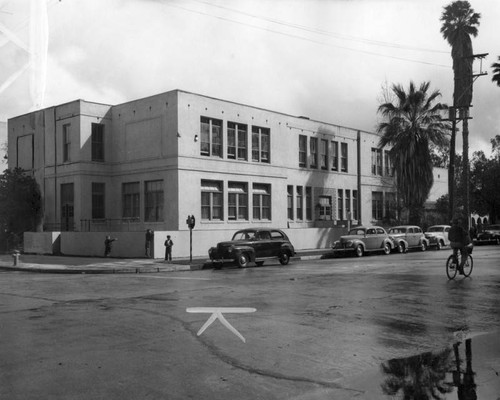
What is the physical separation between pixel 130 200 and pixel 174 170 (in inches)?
204

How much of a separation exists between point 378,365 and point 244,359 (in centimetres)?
163

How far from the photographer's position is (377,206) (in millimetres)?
47500

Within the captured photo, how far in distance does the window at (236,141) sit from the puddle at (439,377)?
27845 millimetres

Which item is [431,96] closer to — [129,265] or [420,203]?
[420,203]

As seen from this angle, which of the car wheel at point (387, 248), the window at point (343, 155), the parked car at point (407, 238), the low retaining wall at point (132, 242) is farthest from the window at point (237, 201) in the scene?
the window at point (343, 155)

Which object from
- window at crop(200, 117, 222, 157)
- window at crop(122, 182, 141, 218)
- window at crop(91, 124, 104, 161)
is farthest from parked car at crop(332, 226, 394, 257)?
window at crop(91, 124, 104, 161)

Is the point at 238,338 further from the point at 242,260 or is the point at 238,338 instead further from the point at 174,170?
the point at 174,170

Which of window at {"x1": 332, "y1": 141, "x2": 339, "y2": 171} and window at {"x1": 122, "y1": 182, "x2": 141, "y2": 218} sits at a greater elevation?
window at {"x1": 332, "y1": 141, "x2": 339, "y2": 171}

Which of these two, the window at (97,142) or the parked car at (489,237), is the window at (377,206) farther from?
the window at (97,142)

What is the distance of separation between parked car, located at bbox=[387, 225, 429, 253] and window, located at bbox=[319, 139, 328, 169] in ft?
27.7

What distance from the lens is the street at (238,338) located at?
18.8ft

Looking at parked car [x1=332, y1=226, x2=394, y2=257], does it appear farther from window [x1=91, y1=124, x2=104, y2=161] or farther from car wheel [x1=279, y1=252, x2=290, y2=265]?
window [x1=91, y1=124, x2=104, y2=161]

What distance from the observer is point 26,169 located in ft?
129

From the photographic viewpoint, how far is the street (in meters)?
5.74
